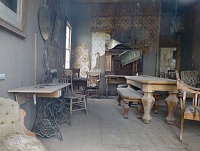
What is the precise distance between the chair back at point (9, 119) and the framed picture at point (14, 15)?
2.56 ft

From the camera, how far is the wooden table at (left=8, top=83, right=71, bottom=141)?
7.29ft

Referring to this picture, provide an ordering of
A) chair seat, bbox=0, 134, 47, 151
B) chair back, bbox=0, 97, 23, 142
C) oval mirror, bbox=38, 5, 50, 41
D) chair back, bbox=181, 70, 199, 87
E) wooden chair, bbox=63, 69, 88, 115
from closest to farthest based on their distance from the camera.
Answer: chair seat, bbox=0, 134, 47, 151, chair back, bbox=0, 97, 23, 142, oval mirror, bbox=38, 5, 50, 41, wooden chair, bbox=63, 69, 88, 115, chair back, bbox=181, 70, 199, 87

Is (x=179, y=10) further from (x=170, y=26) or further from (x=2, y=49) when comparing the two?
(x=2, y=49)

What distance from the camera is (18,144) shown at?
131 centimetres

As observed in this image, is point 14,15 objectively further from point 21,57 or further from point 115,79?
point 115,79

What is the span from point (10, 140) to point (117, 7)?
6.54 meters

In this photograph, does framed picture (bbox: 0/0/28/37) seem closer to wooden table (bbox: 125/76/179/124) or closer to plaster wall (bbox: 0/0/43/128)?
plaster wall (bbox: 0/0/43/128)

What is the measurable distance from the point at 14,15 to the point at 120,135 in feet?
6.97

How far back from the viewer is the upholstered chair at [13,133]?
4.28 ft

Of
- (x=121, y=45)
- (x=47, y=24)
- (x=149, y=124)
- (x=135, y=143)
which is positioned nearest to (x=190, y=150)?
A: (x=135, y=143)

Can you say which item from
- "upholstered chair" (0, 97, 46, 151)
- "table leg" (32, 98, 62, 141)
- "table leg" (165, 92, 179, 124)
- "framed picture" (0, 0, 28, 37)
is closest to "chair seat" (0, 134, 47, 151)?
"upholstered chair" (0, 97, 46, 151)

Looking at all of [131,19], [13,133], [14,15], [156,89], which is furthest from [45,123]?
[131,19]

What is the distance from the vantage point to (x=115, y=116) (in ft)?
12.6

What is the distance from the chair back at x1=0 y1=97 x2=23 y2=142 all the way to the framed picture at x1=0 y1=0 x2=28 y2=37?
781mm
